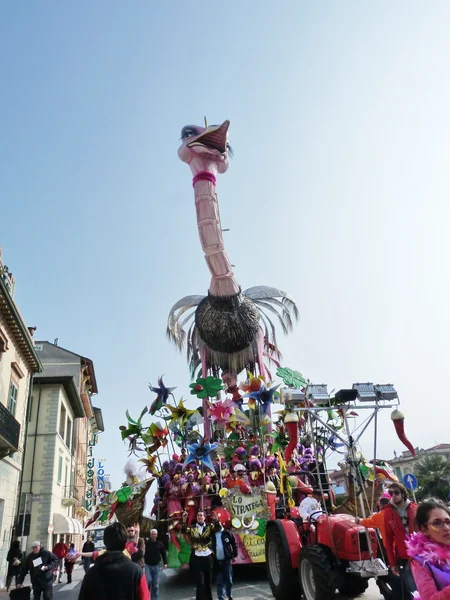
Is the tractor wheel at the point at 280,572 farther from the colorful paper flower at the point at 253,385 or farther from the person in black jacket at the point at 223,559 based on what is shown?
the colorful paper flower at the point at 253,385

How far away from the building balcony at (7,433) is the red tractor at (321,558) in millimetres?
9044

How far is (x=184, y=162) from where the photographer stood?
603 inches

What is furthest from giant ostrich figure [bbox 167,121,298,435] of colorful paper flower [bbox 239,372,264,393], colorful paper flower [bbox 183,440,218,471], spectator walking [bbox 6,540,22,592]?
spectator walking [bbox 6,540,22,592]

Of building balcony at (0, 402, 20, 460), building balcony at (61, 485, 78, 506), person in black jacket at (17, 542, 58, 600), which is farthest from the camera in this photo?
building balcony at (61, 485, 78, 506)

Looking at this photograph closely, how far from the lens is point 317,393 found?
6934 millimetres

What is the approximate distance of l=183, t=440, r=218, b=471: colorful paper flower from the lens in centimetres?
1139

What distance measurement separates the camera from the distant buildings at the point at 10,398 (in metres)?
14.3

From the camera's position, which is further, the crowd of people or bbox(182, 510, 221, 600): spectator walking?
bbox(182, 510, 221, 600): spectator walking

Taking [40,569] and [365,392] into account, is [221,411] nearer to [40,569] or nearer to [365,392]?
[40,569]

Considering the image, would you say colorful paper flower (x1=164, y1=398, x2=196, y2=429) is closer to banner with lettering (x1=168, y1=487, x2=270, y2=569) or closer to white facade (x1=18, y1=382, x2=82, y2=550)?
banner with lettering (x1=168, y1=487, x2=270, y2=569)

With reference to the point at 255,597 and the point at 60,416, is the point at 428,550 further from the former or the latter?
the point at 60,416

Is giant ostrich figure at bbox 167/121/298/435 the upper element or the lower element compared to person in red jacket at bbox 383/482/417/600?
upper

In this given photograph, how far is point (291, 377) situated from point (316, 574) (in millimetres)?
8790

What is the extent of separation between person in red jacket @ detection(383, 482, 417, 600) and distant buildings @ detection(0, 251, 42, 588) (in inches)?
453
